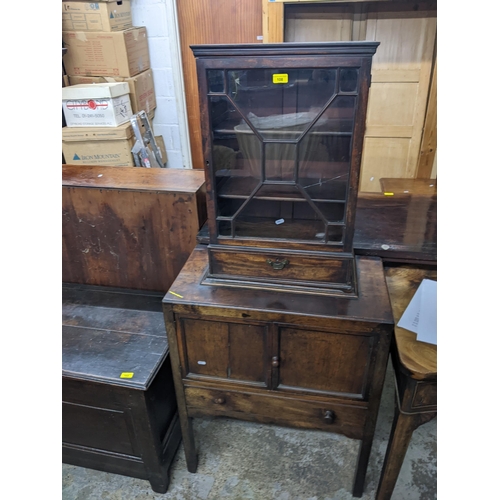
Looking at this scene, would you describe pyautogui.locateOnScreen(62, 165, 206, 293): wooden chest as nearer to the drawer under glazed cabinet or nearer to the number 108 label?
the drawer under glazed cabinet

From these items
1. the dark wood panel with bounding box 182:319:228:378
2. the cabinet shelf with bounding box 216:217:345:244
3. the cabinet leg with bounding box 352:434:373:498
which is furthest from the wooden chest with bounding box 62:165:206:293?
the cabinet leg with bounding box 352:434:373:498

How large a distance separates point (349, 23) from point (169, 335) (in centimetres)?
228

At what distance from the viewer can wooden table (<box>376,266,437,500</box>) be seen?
41.4 inches

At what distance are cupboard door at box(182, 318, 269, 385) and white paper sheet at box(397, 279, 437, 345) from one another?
0.43 m

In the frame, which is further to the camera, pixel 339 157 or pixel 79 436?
pixel 79 436

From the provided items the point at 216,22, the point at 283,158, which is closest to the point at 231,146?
the point at 283,158

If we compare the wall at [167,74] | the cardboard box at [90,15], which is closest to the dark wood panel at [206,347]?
the cardboard box at [90,15]

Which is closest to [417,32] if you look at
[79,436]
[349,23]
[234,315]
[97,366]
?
[349,23]

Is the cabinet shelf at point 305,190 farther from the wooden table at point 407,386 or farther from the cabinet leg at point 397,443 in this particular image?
the cabinet leg at point 397,443

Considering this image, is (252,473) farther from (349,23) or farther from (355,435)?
(349,23)

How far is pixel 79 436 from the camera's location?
4.82ft

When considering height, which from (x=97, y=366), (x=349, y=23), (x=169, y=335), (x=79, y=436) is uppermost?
(x=349, y=23)

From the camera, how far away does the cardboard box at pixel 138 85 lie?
8.70ft

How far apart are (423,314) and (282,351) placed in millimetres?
432
